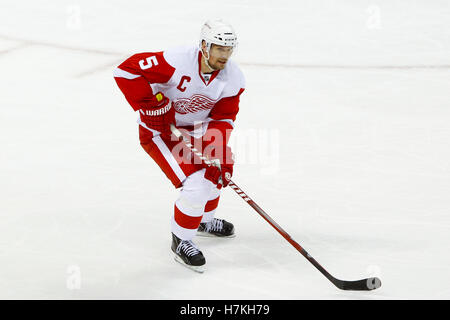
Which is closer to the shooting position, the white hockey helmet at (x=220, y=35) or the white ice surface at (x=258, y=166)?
the white hockey helmet at (x=220, y=35)

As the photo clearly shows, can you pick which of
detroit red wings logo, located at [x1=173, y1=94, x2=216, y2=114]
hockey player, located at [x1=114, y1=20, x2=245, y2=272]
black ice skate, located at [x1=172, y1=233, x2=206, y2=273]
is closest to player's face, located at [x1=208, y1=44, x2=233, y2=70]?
hockey player, located at [x1=114, y1=20, x2=245, y2=272]

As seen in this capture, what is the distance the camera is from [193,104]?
3264mm

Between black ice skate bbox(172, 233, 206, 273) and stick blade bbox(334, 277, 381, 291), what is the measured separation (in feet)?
1.82

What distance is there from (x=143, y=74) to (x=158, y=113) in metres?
0.17

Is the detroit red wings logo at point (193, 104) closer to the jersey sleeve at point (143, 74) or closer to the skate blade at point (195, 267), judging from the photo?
the jersey sleeve at point (143, 74)

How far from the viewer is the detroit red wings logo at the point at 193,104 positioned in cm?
324

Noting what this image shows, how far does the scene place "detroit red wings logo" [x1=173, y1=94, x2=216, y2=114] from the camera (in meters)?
3.24

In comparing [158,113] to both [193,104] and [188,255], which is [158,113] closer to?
[193,104]

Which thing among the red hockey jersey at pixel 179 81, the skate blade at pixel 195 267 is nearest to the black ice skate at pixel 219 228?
the skate blade at pixel 195 267

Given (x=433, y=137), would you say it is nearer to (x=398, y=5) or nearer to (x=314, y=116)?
(x=314, y=116)

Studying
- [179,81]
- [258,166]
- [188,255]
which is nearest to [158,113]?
[179,81]

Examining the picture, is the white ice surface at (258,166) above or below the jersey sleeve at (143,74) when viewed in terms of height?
below

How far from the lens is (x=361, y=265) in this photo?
3.29 metres
